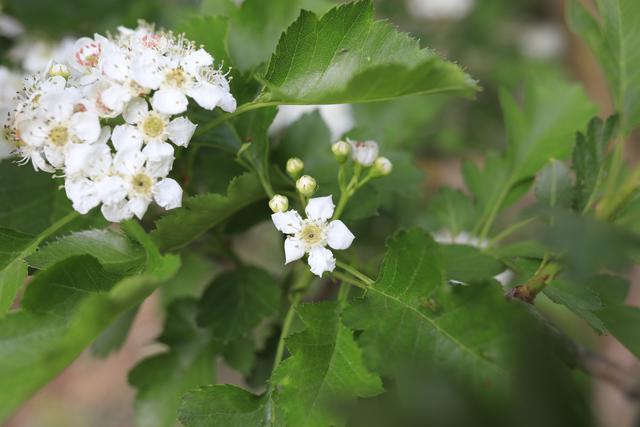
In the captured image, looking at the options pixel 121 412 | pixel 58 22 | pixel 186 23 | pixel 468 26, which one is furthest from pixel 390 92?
pixel 121 412

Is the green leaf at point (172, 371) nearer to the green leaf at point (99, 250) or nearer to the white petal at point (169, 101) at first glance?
the green leaf at point (99, 250)

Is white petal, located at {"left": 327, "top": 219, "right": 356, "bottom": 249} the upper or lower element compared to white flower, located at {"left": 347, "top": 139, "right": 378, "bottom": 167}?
lower

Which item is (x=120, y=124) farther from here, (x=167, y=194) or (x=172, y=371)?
(x=172, y=371)

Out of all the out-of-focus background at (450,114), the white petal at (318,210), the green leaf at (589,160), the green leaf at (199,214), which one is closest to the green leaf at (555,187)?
the green leaf at (589,160)

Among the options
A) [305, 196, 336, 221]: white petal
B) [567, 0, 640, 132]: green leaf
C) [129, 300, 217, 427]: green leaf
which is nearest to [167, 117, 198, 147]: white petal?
[305, 196, 336, 221]: white petal

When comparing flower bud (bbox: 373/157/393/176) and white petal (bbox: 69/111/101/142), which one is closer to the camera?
white petal (bbox: 69/111/101/142)

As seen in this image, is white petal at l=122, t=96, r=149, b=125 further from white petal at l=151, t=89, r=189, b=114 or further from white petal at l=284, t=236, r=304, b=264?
white petal at l=284, t=236, r=304, b=264

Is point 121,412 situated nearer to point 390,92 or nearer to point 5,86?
point 5,86
